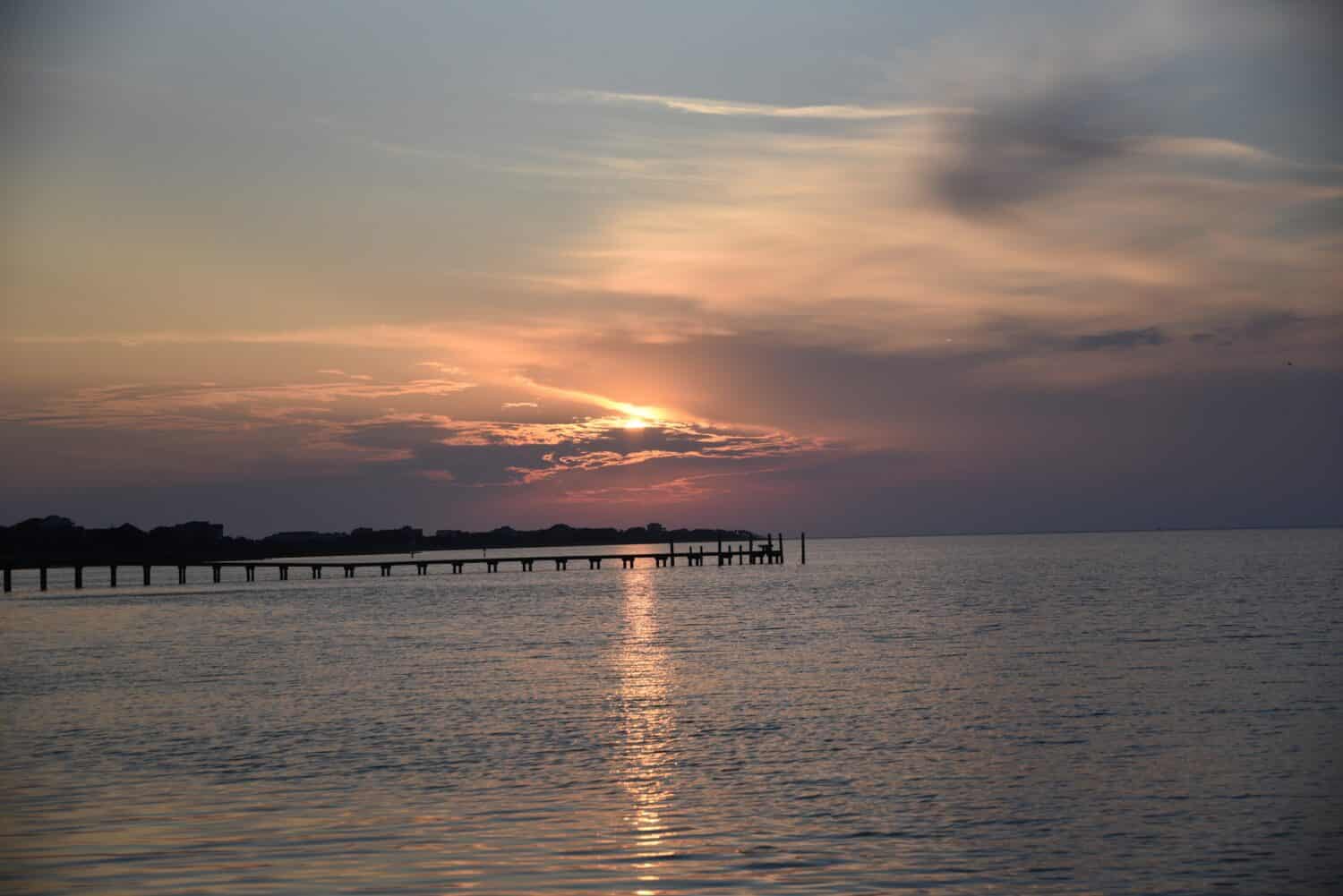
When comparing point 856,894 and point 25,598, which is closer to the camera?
point 856,894

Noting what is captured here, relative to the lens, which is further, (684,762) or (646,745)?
(646,745)

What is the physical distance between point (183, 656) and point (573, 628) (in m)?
18.2

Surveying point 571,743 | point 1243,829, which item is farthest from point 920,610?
point 1243,829

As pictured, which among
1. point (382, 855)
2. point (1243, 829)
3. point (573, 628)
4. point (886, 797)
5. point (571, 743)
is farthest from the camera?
point (573, 628)

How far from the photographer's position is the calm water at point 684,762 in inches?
595

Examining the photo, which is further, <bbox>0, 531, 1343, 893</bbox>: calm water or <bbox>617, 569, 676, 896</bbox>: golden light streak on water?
<bbox>617, 569, 676, 896</bbox>: golden light streak on water

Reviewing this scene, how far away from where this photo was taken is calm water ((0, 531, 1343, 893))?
49.6 ft

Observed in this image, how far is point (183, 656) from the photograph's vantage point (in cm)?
4416

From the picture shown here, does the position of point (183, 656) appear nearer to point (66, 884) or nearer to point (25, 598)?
point (66, 884)

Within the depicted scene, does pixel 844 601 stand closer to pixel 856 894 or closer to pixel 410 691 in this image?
pixel 410 691

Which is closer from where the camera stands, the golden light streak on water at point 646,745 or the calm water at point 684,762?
the calm water at point 684,762

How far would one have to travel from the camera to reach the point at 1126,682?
3278cm

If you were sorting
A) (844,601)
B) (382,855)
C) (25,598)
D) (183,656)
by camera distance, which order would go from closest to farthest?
(382,855) < (183,656) < (844,601) < (25,598)

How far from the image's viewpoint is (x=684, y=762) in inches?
865
